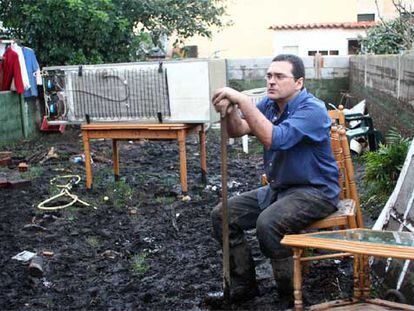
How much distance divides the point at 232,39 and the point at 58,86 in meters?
15.6

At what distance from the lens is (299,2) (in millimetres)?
21469

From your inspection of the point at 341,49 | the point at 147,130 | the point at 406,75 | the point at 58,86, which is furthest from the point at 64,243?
the point at 341,49

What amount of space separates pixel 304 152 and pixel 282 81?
47 centimetres

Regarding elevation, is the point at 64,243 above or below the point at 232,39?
below

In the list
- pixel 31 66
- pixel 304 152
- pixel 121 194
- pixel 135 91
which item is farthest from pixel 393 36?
pixel 304 152

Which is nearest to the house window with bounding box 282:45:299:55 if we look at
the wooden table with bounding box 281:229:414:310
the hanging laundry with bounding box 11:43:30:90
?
the hanging laundry with bounding box 11:43:30:90

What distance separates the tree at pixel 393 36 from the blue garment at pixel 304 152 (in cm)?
657

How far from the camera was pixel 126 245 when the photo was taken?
17.3 feet

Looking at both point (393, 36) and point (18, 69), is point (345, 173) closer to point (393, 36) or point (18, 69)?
point (393, 36)

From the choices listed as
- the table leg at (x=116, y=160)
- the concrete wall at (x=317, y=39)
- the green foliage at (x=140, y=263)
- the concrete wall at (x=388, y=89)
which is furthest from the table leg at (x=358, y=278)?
the concrete wall at (x=317, y=39)

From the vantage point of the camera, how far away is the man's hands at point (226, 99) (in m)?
3.42

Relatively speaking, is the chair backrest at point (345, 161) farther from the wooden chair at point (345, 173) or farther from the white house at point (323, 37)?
the white house at point (323, 37)

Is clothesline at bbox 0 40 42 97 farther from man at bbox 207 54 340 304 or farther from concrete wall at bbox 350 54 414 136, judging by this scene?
man at bbox 207 54 340 304

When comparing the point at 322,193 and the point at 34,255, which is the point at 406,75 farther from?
the point at 34,255
